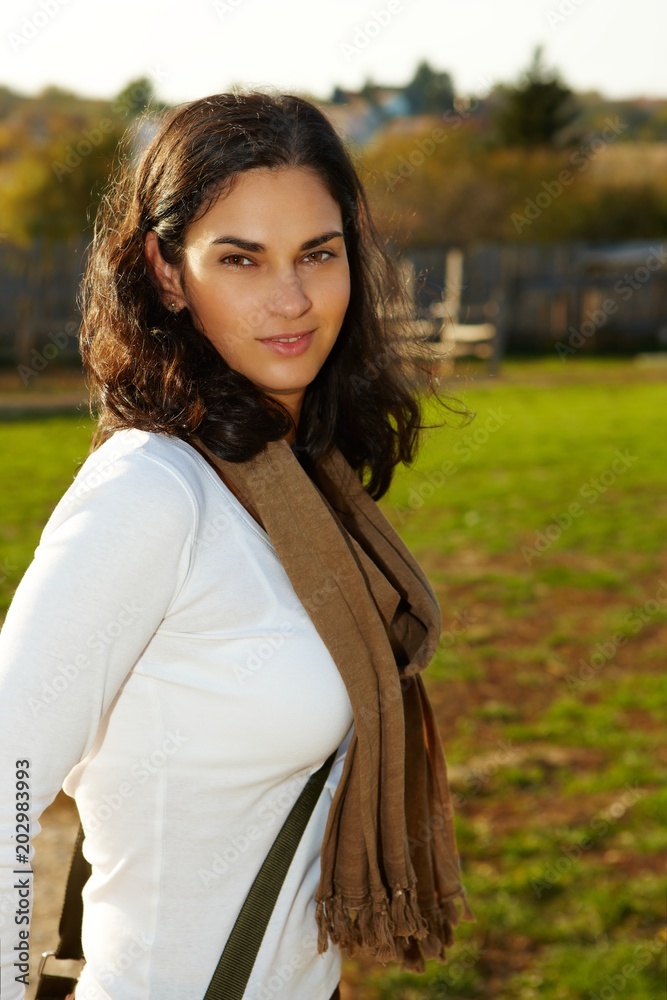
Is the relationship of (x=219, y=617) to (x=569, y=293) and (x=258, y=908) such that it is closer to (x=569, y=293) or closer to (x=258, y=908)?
(x=258, y=908)

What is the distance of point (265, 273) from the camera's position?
1639 millimetres

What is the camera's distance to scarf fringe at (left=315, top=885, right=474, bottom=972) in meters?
1.64

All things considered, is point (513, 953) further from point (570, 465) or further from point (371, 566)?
point (570, 465)

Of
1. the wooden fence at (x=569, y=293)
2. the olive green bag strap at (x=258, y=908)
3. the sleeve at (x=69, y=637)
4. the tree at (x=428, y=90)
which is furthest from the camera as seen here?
the tree at (x=428, y=90)

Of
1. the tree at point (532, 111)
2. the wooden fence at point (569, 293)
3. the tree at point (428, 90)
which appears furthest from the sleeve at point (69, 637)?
the tree at point (428, 90)

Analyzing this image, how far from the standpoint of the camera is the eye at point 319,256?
1.71 m

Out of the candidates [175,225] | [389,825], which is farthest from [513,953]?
[175,225]

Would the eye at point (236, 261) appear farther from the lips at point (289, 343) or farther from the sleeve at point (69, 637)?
the sleeve at point (69, 637)

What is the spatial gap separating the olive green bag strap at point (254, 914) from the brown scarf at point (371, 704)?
0.30ft

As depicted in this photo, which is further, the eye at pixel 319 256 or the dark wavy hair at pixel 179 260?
the eye at pixel 319 256

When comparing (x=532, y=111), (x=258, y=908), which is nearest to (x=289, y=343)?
(x=258, y=908)

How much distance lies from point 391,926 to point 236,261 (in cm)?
117

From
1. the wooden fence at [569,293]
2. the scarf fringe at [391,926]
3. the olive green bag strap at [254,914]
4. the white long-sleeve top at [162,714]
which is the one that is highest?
the white long-sleeve top at [162,714]

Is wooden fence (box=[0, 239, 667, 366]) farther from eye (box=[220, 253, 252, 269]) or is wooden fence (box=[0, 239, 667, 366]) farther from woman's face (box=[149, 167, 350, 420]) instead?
eye (box=[220, 253, 252, 269])
